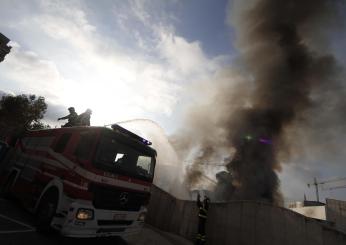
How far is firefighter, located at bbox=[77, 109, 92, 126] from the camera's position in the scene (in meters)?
12.1

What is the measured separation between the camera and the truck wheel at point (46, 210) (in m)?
5.60

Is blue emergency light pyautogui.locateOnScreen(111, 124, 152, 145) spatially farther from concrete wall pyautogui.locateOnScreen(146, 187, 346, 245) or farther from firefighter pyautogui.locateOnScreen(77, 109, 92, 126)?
firefighter pyautogui.locateOnScreen(77, 109, 92, 126)

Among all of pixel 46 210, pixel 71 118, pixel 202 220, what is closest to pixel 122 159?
pixel 46 210

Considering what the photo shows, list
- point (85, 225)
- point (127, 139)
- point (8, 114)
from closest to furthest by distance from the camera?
point (85, 225) < point (127, 139) < point (8, 114)

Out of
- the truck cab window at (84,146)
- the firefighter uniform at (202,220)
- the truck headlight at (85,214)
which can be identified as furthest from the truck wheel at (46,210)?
the firefighter uniform at (202,220)

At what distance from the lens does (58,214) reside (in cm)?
526

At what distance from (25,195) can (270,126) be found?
3426 cm

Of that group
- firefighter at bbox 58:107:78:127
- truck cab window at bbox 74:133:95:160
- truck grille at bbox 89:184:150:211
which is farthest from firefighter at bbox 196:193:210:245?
firefighter at bbox 58:107:78:127

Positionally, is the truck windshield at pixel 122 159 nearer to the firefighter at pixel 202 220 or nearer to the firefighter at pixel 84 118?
the firefighter at pixel 202 220

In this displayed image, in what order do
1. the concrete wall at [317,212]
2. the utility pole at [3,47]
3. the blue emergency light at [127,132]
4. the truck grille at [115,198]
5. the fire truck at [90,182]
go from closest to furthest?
the fire truck at [90,182] → the truck grille at [115,198] → the blue emergency light at [127,132] → the utility pole at [3,47] → the concrete wall at [317,212]

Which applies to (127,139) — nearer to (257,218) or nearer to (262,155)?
(257,218)

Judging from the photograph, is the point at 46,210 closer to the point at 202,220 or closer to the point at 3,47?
the point at 202,220

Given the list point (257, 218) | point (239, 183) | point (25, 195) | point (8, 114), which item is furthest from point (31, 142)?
point (8, 114)

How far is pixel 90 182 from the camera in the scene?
518cm
